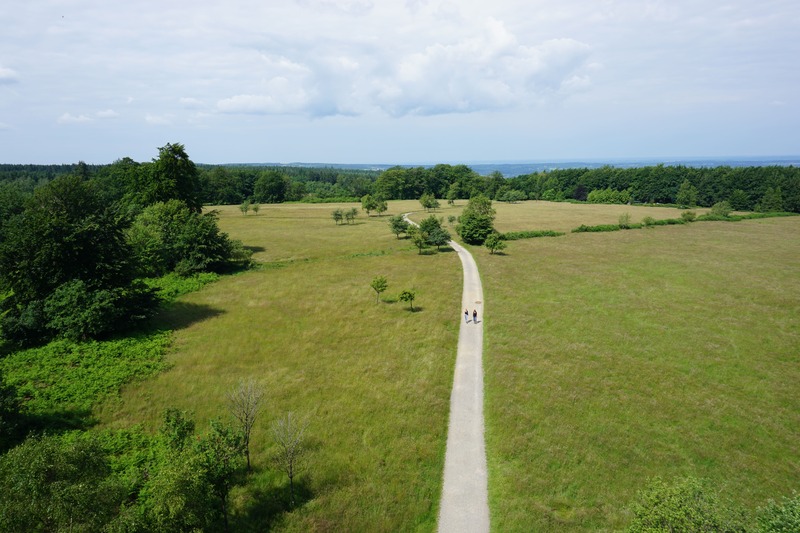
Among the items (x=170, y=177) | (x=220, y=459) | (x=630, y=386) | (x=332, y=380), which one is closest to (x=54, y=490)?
(x=220, y=459)

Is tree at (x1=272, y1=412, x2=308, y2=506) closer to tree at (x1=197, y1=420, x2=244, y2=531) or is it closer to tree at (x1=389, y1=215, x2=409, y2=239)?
tree at (x1=197, y1=420, x2=244, y2=531)

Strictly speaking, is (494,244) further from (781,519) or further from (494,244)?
(781,519)

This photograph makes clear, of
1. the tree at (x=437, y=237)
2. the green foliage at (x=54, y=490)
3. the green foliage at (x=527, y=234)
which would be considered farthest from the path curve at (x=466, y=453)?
the green foliage at (x=527, y=234)

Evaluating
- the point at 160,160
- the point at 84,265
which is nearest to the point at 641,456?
the point at 84,265

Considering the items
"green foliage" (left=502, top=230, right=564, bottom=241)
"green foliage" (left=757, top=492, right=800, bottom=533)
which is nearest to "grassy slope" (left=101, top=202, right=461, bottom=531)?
"green foliage" (left=757, top=492, right=800, bottom=533)

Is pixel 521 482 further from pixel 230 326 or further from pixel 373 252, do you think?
pixel 373 252
